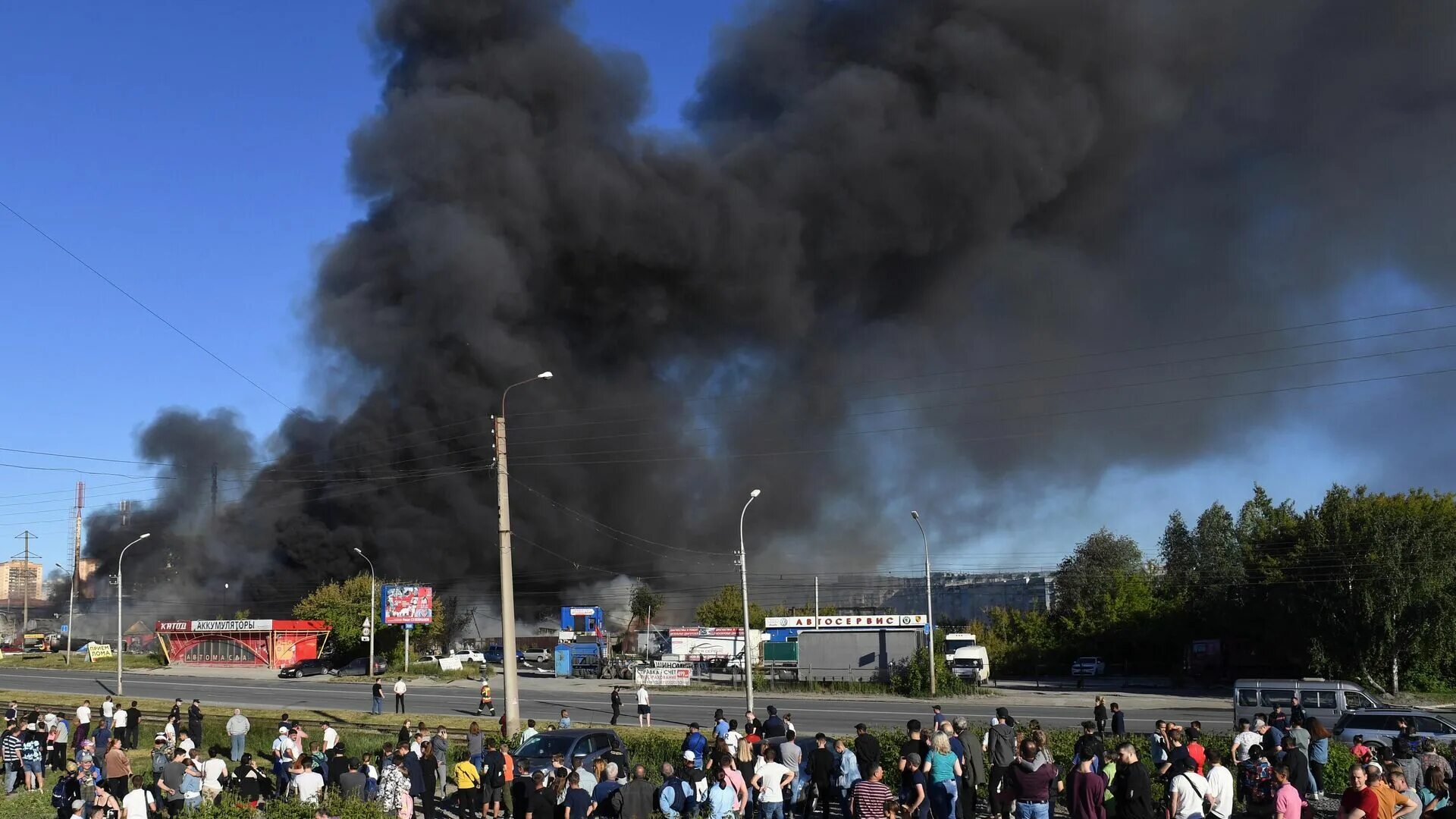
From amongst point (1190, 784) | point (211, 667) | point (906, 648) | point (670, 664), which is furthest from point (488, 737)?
point (211, 667)

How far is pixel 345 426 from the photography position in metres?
72.8

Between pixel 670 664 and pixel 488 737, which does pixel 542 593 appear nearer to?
pixel 670 664

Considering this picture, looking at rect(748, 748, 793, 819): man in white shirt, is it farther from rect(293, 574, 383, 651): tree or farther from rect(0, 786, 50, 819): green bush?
rect(293, 574, 383, 651): tree

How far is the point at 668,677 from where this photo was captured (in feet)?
154

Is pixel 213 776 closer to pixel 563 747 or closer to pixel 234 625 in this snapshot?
pixel 563 747

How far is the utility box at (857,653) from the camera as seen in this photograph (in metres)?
43.3

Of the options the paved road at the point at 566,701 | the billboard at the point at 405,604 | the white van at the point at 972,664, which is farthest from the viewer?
the billboard at the point at 405,604

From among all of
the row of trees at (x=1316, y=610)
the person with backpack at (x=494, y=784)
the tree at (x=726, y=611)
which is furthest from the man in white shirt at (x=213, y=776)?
the tree at (x=726, y=611)

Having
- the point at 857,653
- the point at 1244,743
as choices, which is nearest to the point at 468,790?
the point at 1244,743

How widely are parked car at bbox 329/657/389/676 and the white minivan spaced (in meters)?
39.7

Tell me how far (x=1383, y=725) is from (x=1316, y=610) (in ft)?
77.8

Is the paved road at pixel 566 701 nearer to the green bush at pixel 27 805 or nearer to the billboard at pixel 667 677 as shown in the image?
the billboard at pixel 667 677

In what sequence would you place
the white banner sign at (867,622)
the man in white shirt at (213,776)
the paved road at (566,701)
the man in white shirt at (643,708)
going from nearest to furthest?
the man in white shirt at (213,776) < the man in white shirt at (643,708) < the paved road at (566,701) < the white banner sign at (867,622)

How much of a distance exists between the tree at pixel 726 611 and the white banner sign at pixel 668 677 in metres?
24.2
